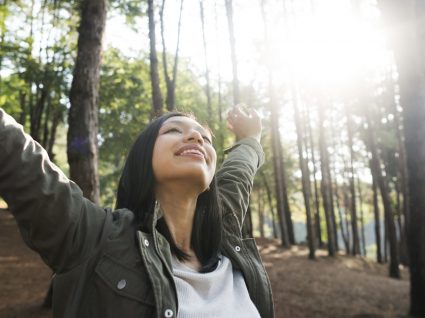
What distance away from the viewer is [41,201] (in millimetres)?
1230

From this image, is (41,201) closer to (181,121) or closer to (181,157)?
(181,157)

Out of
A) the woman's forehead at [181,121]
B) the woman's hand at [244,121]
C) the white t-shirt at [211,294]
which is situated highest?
the woman's hand at [244,121]

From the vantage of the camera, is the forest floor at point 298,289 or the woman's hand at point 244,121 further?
the forest floor at point 298,289

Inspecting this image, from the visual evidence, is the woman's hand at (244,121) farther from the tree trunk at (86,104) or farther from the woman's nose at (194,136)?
the tree trunk at (86,104)

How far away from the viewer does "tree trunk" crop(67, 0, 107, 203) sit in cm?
536

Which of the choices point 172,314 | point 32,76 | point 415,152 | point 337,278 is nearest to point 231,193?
point 172,314

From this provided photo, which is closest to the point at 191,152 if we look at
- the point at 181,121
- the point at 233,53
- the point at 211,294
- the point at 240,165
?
the point at 181,121

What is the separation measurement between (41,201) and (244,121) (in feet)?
6.61

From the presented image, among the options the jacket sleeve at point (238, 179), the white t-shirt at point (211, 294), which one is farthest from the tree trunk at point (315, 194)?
the white t-shirt at point (211, 294)

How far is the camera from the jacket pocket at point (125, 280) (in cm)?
140

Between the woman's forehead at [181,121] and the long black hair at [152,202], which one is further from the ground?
the woman's forehead at [181,121]

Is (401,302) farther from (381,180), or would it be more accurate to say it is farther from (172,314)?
(172,314)

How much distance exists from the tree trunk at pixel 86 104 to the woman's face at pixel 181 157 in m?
3.82

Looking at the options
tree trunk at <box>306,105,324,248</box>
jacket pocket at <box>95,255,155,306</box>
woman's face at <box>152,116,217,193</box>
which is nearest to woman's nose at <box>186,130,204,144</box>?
woman's face at <box>152,116,217,193</box>
